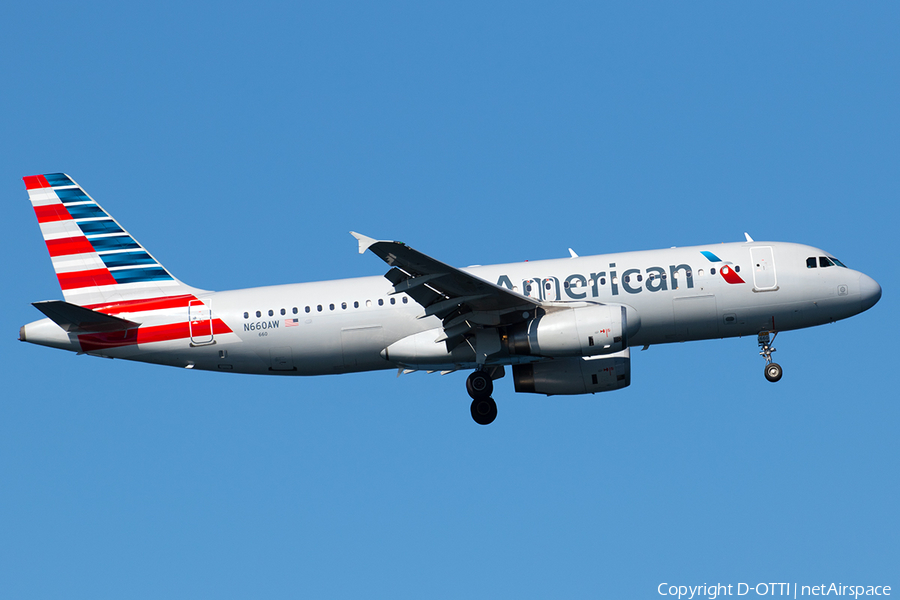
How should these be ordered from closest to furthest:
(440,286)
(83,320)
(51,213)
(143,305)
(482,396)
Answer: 1. (440,286)
2. (83,320)
3. (482,396)
4. (143,305)
5. (51,213)

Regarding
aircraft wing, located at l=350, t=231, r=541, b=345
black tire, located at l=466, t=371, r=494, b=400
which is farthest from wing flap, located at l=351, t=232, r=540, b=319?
black tire, located at l=466, t=371, r=494, b=400

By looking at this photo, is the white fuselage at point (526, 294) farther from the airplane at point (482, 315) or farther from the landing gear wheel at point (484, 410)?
the landing gear wheel at point (484, 410)

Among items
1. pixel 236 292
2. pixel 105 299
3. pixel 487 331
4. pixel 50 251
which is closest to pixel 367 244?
pixel 487 331

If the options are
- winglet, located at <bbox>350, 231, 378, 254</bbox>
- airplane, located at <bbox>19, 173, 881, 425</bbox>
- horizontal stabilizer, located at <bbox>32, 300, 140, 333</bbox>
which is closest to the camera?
winglet, located at <bbox>350, 231, 378, 254</bbox>

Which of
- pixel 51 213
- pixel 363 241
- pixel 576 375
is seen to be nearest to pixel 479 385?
pixel 576 375

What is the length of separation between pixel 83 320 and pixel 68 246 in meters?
3.76

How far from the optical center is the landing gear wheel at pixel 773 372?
3100 centimetres

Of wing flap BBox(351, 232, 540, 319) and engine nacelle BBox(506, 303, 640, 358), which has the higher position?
wing flap BBox(351, 232, 540, 319)

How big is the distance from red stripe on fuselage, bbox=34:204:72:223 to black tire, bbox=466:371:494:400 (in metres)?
15.1

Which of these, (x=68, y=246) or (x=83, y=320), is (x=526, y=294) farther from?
(x=68, y=246)

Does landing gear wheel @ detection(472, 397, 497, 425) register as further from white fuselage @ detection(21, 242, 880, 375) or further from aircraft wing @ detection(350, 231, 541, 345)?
aircraft wing @ detection(350, 231, 541, 345)

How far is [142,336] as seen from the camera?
3119 cm

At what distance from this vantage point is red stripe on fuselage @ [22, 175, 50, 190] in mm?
33719

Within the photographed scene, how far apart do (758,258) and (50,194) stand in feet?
78.9
